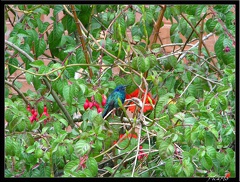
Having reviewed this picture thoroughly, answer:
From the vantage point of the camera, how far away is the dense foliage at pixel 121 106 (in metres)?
1.57

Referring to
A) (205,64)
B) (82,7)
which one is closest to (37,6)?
(82,7)

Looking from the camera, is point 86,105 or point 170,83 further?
point 170,83

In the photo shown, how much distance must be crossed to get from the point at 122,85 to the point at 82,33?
24 cm

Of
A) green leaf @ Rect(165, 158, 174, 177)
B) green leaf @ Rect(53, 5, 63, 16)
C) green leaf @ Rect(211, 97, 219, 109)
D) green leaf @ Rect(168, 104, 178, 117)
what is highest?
green leaf @ Rect(53, 5, 63, 16)

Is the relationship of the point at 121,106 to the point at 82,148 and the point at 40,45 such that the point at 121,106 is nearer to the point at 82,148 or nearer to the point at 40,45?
the point at 82,148

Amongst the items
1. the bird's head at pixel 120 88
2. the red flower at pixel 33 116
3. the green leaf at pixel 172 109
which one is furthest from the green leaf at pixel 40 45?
the green leaf at pixel 172 109

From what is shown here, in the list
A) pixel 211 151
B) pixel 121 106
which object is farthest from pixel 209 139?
pixel 121 106

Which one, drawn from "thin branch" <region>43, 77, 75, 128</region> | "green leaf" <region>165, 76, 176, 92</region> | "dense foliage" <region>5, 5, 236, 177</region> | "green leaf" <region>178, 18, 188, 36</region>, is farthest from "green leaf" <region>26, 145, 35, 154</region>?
"green leaf" <region>178, 18, 188, 36</region>

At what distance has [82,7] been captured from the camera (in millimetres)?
2016

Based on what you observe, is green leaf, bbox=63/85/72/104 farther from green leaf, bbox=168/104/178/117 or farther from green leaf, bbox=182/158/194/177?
green leaf, bbox=182/158/194/177

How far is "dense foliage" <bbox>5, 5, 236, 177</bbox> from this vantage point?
1.57 meters

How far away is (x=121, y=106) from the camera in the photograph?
1498mm

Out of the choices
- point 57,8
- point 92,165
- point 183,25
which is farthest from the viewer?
point 183,25

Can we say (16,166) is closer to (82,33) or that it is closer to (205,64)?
(82,33)
